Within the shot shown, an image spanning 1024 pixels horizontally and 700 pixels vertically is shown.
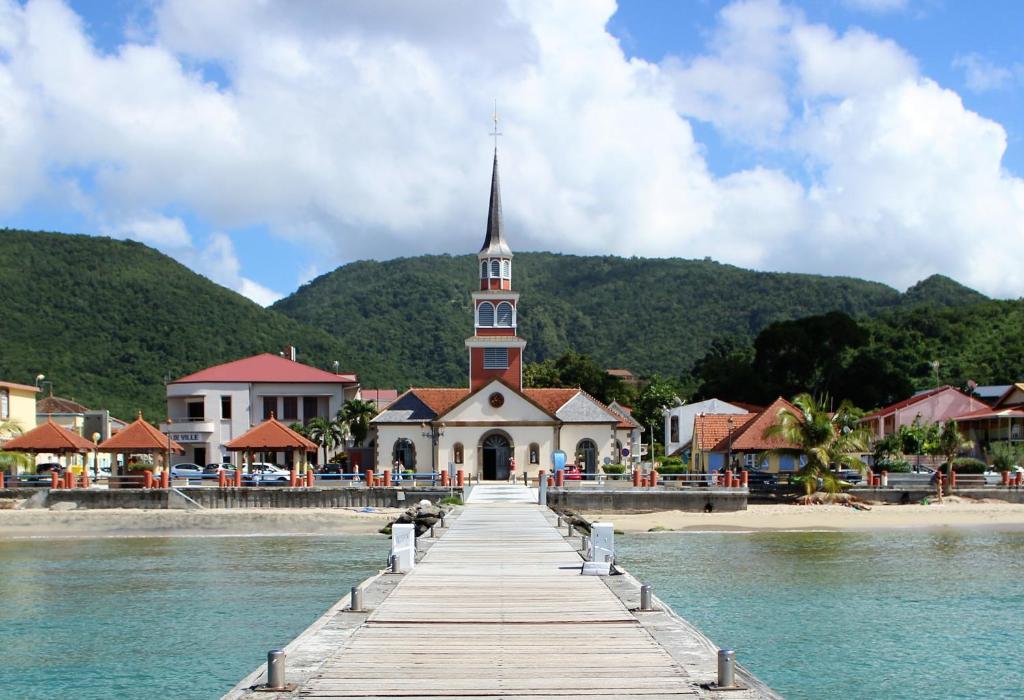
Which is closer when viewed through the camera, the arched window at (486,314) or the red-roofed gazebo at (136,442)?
the red-roofed gazebo at (136,442)

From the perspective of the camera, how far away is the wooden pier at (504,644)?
37.4 feet

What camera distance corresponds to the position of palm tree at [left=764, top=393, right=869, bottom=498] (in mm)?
51156

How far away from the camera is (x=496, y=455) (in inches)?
2299

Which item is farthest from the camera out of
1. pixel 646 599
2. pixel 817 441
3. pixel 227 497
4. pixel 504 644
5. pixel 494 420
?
pixel 494 420

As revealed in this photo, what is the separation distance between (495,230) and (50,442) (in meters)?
25.7

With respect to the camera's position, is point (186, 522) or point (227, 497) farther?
point (227, 497)

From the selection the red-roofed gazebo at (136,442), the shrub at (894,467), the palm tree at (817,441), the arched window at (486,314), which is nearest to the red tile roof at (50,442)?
the red-roofed gazebo at (136,442)

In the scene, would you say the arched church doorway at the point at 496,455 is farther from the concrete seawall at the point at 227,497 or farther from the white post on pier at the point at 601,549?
the white post on pier at the point at 601,549

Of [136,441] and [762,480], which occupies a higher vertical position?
[136,441]

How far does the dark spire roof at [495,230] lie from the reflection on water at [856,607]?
90.8 ft

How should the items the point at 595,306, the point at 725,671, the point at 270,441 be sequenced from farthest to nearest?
the point at 595,306, the point at 270,441, the point at 725,671

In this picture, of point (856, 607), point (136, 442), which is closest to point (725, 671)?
point (856, 607)

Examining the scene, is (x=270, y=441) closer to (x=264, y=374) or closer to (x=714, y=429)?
(x=264, y=374)

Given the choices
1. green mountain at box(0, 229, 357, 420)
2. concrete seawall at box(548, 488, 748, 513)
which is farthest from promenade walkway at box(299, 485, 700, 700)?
green mountain at box(0, 229, 357, 420)
